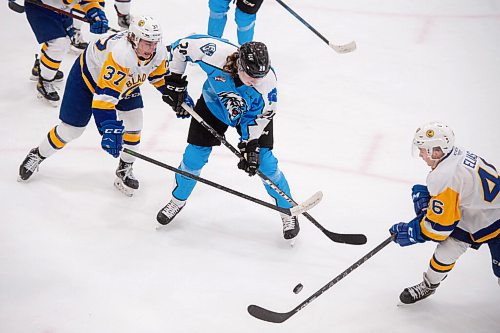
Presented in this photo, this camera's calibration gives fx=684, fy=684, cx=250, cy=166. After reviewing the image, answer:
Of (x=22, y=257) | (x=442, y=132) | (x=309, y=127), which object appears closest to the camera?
(x=442, y=132)

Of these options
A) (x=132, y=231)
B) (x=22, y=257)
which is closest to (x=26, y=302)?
(x=22, y=257)

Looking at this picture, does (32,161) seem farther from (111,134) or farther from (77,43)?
(77,43)

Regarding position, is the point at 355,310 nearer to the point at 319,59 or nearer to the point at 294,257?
the point at 294,257

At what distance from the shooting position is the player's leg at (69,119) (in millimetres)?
3436

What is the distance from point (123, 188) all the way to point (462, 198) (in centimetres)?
189

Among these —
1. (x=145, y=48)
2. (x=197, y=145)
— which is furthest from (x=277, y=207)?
(x=145, y=48)

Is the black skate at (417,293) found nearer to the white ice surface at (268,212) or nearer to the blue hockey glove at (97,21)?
the white ice surface at (268,212)

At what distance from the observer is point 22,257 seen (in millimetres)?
3254

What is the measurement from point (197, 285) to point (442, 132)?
1.32 m

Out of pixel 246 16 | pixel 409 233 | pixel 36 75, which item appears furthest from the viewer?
pixel 36 75

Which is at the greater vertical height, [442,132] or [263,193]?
[442,132]

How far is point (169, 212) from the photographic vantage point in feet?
11.5

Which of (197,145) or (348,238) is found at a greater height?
(197,145)

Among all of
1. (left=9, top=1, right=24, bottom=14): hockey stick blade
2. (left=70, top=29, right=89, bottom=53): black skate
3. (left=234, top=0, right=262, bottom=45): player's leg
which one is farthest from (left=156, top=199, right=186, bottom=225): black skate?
(left=70, top=29, right=89, bottom=53): black skate
